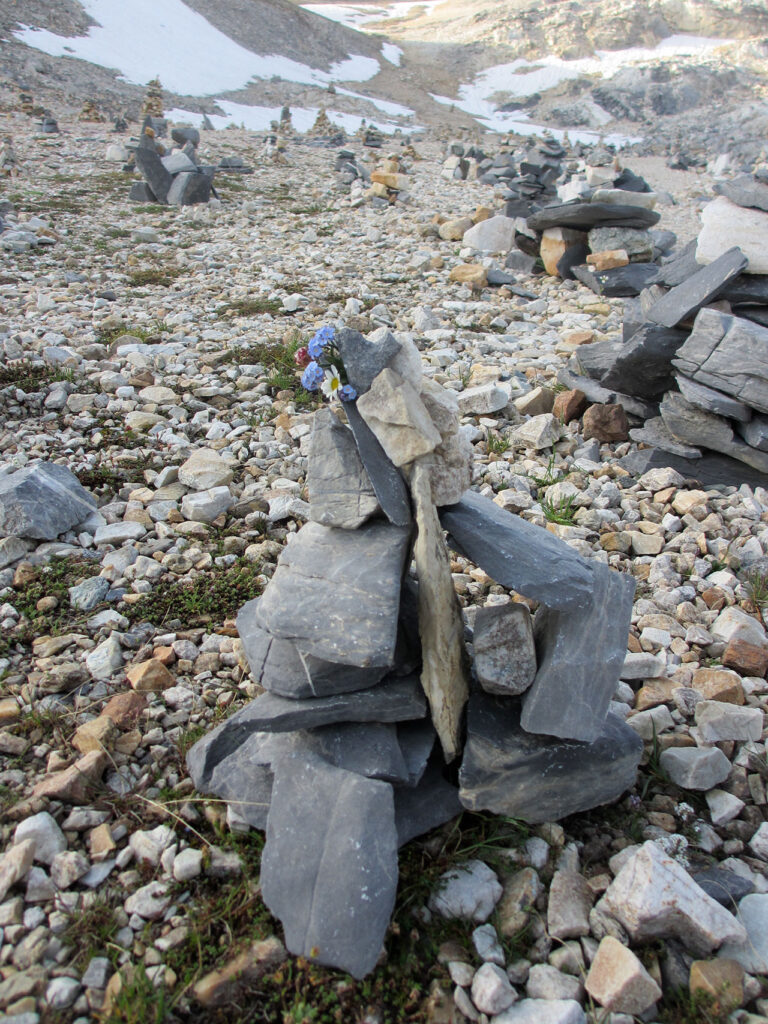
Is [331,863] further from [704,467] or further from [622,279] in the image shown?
[622,279]

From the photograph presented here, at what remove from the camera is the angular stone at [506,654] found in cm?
274

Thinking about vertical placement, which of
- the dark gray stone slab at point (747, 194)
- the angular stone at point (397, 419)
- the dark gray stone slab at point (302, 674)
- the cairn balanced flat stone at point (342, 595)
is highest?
the dark gray stone slab at point (747, 194)

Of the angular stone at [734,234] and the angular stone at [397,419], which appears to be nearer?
the angular stone at [397,419]

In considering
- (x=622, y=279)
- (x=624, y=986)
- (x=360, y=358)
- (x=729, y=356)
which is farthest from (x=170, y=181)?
(x=624, y=986)

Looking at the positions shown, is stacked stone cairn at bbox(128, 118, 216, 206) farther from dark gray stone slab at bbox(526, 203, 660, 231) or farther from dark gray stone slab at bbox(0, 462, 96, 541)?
dark gray stone slab at bbox(0, 462, 96, 541)

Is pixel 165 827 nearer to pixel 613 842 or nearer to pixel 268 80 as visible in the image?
pixel 613 842

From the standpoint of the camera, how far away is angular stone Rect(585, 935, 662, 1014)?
2.17 meters

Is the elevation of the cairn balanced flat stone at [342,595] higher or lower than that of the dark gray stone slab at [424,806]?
higher

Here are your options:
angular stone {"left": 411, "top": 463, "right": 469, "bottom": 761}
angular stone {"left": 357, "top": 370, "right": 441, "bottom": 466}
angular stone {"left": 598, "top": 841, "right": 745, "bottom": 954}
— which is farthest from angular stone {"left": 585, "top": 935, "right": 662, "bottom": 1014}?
angular stone {"left": 357, "top": 370, "right": 441, "bottom": 466}

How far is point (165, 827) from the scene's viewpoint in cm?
276

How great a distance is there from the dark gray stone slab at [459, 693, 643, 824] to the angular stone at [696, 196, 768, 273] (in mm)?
4380

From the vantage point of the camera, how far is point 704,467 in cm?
551

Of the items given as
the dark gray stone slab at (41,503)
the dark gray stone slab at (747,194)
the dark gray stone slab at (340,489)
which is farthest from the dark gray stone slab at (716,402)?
the dark gray stone slab at (41,503)

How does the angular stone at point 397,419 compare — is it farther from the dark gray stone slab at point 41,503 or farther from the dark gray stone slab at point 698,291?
the dark gray stone slab at point 698,291
